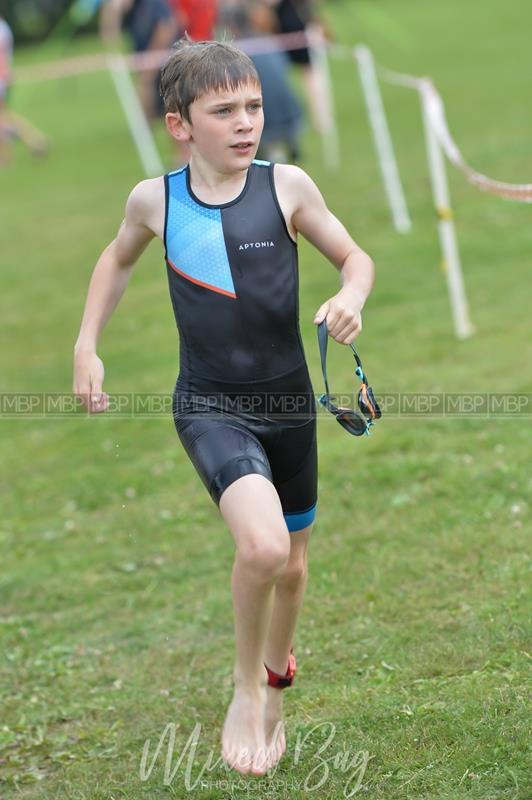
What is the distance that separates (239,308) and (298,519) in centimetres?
72

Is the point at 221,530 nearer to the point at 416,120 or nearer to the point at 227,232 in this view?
the point at 227,232

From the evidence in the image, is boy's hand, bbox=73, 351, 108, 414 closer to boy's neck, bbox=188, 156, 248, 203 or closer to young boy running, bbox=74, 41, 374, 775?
young boy running, bbox=74, 41, 374, 775

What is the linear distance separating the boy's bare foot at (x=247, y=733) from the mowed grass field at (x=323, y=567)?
0.95 feet

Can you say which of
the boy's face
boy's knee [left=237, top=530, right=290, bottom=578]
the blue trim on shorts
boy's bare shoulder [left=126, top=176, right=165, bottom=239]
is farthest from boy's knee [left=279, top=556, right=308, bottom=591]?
the boy's face

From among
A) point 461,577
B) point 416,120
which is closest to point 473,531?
point 461,577

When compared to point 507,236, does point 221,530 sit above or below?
below

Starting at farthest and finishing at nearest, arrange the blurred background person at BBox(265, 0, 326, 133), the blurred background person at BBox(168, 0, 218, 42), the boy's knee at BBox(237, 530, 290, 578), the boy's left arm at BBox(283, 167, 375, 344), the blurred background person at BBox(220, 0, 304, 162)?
the blurred background person at BBox(265, 0, 326, 133) < the blurred background person at BBox(168, 0, 218, 42) < the blurred background person at BBox(220, 0, 304, 162) < the boy's left arm at BBox(283, 167, 375, 344) < the boy's knee at BBox(237, 530, 290, 578)

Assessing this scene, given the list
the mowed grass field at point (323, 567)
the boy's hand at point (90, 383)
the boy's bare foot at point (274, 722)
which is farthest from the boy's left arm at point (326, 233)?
the mowed grass field at point (323, 567)

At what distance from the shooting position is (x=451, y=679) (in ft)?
13.3

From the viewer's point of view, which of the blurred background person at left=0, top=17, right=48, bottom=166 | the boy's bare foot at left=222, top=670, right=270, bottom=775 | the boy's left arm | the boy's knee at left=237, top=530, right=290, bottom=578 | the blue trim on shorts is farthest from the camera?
the blurred background person at left=0, top=17, right=48, bottom=166

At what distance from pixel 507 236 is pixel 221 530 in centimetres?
542

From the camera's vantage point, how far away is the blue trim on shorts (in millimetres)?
3719

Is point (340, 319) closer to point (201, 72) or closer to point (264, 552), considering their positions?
point (264, 552)

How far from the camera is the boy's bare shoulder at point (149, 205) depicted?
3.61m
